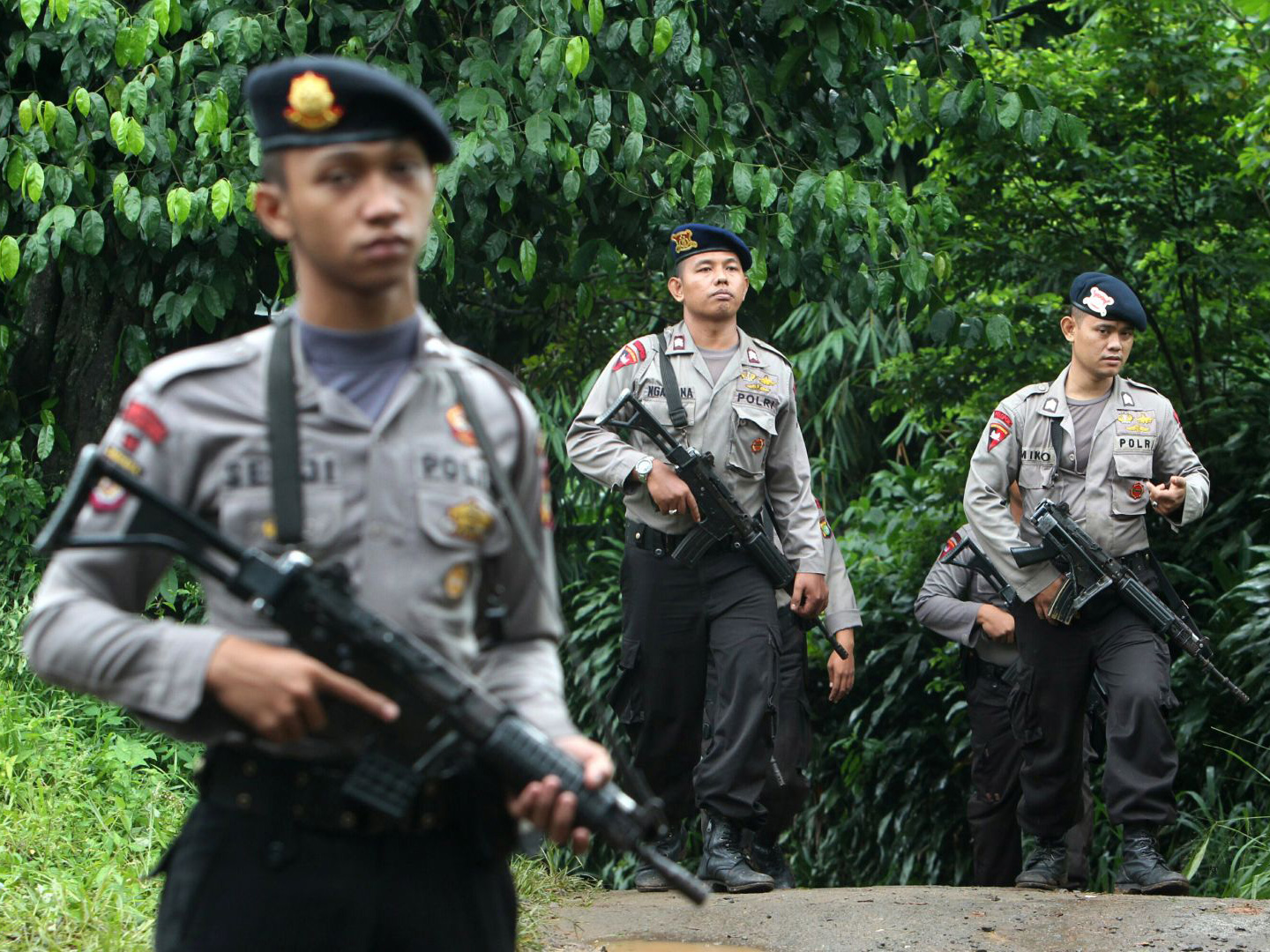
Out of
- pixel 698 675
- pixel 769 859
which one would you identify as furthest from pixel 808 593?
pixel 769 859

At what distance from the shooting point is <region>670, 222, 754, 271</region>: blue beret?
23.1 ft

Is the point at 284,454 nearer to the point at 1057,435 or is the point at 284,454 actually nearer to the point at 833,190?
the point at 1057,435

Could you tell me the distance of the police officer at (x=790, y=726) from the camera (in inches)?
302

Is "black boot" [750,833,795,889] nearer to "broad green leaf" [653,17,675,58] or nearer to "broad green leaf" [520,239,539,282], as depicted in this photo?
"broad green leaf" [520,239,539,282]

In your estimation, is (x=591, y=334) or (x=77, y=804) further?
(x=591, y=334)

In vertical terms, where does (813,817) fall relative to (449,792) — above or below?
below

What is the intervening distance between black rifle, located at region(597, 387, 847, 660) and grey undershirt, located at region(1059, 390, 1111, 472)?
1253mm

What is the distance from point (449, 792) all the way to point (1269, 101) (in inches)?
252

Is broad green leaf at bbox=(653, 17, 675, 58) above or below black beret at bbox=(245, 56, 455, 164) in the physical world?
above

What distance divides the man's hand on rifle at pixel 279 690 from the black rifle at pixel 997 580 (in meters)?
5.25

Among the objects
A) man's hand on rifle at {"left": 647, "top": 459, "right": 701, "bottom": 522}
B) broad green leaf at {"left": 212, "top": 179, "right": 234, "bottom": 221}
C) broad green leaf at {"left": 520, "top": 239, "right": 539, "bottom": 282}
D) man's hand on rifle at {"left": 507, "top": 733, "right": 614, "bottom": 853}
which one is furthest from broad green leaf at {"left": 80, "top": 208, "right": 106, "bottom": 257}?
man's hand on rifle at {"left": 507, "top": 733, "right": 614, "bottom": 853}

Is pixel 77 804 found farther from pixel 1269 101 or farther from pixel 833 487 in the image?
pixel 833 487

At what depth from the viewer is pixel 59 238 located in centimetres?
699

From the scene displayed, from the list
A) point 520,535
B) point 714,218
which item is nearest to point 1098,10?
point 714,218
